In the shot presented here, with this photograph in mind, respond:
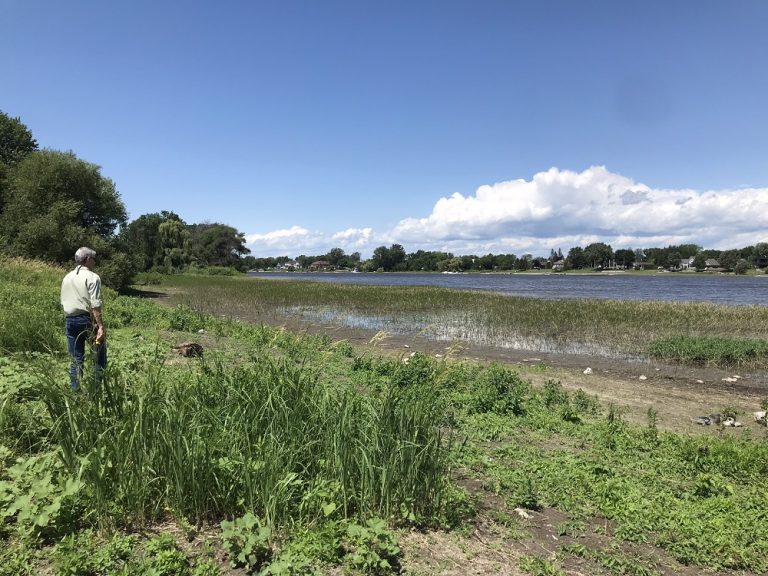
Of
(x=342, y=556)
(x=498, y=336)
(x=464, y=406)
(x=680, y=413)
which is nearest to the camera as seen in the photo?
(x=342, y=556)

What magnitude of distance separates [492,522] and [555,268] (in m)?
163

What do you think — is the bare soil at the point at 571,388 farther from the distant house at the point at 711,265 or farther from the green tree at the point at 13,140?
the distant house at the point at 711,265

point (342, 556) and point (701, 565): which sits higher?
point (342, 556)

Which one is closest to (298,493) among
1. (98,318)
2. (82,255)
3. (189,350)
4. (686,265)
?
(98,318)

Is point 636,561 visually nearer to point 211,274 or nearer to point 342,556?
point 342,556

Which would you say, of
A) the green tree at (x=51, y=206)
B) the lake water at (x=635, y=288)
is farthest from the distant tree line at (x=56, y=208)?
the lake water at (x=635, y=288)

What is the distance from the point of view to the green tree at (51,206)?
27.6 metres

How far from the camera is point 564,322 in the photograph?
22.1 m

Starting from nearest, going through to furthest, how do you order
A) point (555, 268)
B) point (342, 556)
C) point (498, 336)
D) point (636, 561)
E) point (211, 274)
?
point (342, 556) < point (636, 561) < point (498, 336) < point (211, 274) < point (555, 268)

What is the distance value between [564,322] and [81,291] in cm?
2011

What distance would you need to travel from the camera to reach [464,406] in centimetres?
823

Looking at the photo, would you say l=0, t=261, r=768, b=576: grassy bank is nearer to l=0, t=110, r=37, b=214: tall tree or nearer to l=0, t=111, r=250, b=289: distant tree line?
l=0, t=111, r=250, b=289: distant tree line

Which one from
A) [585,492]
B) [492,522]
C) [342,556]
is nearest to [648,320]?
[585,492]

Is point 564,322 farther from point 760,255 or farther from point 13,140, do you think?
point 760,255
